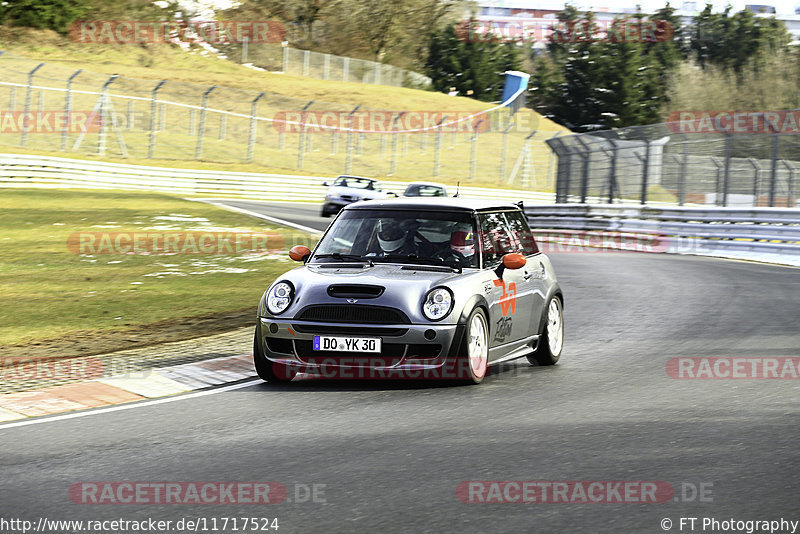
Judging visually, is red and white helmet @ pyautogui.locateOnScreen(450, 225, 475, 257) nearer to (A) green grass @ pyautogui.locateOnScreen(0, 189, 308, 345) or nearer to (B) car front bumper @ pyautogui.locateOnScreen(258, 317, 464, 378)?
(B) car front bumper @ pyautogui.locateOnScreen(258, 317, 464, 378)

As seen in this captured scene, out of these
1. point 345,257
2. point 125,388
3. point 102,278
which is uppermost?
point 345,257

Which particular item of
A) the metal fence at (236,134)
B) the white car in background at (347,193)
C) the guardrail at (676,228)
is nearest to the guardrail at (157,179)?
the metal fence at (236,134)

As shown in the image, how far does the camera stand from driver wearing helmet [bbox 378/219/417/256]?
8.93 meters

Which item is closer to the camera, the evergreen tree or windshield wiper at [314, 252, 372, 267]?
windshield wiper at [314, 252, 372, 267]

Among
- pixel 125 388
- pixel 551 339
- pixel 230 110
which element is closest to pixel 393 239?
pixel 551 339

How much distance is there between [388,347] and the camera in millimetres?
8039

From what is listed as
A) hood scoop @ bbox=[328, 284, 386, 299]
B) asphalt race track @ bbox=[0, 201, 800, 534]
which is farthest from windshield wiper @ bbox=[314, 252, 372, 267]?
asphalt race track @ bbox=[0, 201, 800, 534]

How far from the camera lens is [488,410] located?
→ 7379mm

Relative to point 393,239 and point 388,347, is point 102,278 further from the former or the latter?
point 388,347

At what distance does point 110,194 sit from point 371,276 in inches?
1096

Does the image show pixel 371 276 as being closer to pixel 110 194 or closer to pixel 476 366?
pixel 476 366

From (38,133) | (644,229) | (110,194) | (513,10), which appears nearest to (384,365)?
(644,229)

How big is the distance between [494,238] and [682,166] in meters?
19.5

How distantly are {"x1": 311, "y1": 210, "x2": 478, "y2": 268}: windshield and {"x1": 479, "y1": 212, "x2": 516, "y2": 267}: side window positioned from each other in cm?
14
